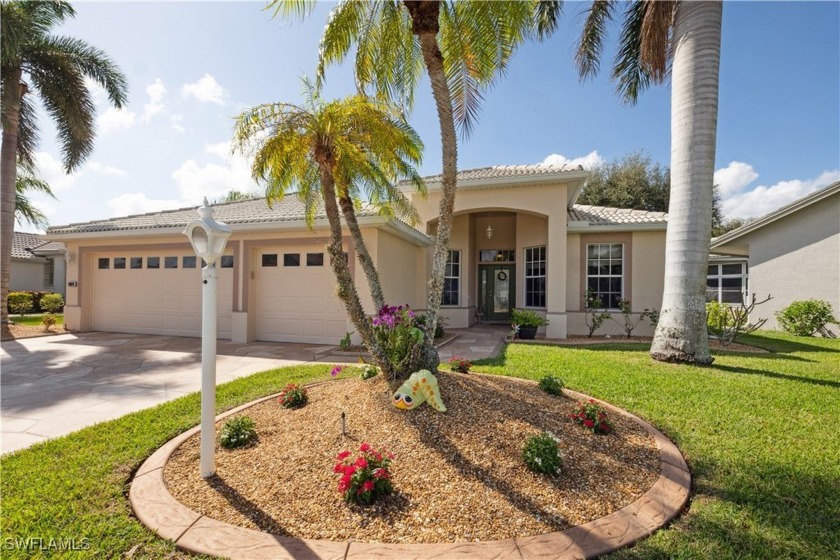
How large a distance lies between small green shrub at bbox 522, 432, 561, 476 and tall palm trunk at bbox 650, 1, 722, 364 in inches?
225

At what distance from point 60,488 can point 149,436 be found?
97 centimetres

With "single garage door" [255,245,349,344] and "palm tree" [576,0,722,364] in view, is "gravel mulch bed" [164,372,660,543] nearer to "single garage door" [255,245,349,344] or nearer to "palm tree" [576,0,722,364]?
"palm tree" [576,0,722,364]

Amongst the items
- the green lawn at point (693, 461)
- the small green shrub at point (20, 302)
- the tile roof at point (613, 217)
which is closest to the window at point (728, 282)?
the tile roof at point (613, 217)

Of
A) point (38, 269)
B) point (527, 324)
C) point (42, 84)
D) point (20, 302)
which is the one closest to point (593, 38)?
point (527, 324)

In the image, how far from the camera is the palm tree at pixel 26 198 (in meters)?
20.3

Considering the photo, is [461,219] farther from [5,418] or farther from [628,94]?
[5,418]

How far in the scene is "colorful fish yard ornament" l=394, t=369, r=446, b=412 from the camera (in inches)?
152

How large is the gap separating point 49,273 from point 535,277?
3080cm

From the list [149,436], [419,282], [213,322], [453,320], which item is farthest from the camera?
[453,320]

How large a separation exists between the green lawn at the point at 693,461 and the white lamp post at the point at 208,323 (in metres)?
0.62

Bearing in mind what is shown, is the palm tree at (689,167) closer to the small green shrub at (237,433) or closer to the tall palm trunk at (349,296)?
the tall palm trunk at (349,296)

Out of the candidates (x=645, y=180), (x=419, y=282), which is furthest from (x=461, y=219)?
(x=645, y=180)

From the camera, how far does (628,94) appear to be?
A: 1051 centimetres

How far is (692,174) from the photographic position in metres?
6.89
